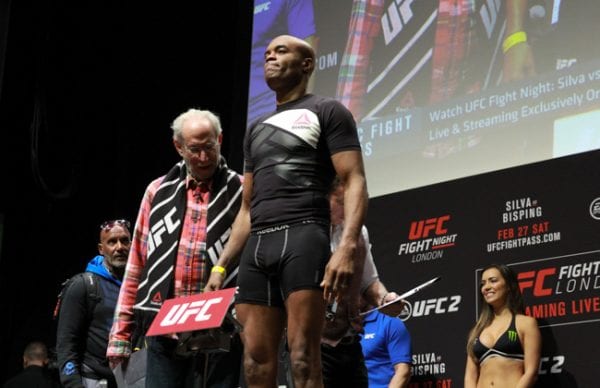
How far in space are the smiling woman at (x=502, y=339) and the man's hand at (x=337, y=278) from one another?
7.93ft

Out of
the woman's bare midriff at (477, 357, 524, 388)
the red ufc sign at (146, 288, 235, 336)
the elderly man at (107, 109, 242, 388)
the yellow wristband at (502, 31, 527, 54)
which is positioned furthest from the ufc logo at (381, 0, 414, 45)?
the red ufc sign at (146, 288, 235, 336)

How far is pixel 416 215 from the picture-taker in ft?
18.6

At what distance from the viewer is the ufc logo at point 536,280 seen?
16.4 feet

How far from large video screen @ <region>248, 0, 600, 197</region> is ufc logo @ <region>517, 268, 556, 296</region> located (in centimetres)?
58

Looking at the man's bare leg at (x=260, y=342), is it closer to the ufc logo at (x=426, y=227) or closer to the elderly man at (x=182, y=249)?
the elderly man at (x=182, y=249)

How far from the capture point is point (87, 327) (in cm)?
422

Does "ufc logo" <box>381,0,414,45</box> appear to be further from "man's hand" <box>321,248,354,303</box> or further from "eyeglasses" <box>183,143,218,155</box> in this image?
"man's hand" <box>321,248,354,303</box>

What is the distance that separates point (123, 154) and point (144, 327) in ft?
15.1

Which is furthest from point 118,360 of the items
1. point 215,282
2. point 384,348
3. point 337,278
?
point 384,348

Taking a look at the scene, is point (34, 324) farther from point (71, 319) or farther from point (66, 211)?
point (71, 319)

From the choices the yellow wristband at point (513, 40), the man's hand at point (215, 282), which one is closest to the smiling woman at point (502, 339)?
the yellow wristband at point (513, 40)

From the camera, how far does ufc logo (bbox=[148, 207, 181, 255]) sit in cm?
321

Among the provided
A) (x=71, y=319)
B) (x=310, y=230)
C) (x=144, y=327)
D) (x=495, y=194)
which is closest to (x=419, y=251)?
(x=495, y=194)

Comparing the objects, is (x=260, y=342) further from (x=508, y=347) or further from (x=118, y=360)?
(x=508, y=347)
